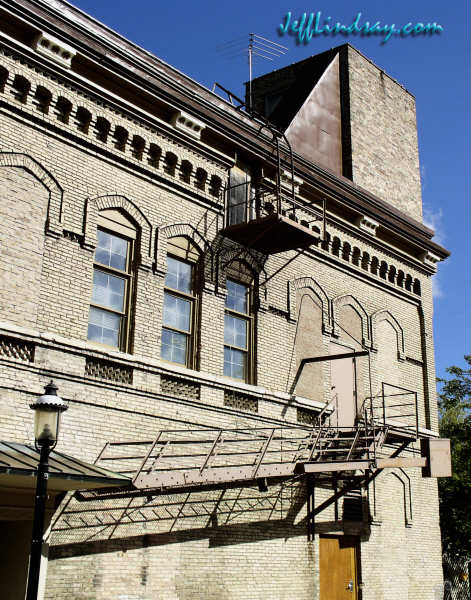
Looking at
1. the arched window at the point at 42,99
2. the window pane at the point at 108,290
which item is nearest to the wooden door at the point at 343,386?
the window pane at the point at 108,290

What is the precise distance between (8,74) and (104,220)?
10.1 ft

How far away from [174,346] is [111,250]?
2.30 m

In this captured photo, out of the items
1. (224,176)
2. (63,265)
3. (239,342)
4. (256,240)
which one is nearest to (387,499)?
(239,342)

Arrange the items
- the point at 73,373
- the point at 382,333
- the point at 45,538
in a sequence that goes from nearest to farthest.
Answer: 1. the point at 45,538
2. the point at 73,373
3. the point at 382,333

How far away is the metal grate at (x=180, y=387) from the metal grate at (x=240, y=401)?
85 centimetres

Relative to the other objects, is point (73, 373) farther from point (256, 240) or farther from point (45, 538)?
point (256, 240)

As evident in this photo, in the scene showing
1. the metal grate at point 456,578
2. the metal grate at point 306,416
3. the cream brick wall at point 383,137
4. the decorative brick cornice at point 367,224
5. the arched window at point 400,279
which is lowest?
the metal grate at point 456,578

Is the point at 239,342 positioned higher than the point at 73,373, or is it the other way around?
the point at 239,342

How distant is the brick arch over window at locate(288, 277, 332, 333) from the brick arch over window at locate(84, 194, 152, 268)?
433cm

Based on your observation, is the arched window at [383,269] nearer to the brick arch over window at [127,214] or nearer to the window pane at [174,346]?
the window pane at [174,346]

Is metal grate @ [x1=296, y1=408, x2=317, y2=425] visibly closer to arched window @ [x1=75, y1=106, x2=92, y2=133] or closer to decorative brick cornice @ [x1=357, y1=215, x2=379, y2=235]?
decorative brick cornice @ [x1=357, y1=215, x2=379, y2=235]

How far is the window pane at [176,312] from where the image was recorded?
15.6 m

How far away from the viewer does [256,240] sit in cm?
1706

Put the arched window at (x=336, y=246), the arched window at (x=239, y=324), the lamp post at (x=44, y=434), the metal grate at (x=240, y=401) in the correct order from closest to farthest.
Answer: the lamp post at (x=44, y=434), the metal grate at (x=240, y=401), the arched window at (x=239, y=324), the arched window at (x=336, y=246)
